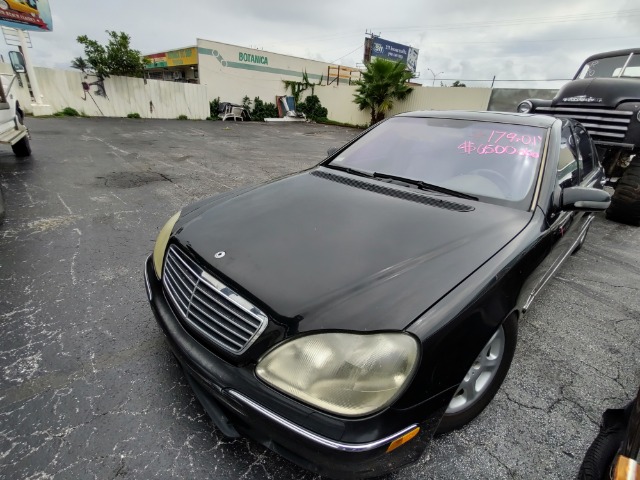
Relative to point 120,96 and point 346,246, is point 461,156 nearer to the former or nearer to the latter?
point 346,246

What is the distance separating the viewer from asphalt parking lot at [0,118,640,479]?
155 centimetres

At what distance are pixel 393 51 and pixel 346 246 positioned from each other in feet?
144

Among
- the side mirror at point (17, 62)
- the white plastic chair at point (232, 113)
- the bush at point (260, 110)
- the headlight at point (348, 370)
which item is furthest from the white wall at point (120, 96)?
the headlight at point (348, 370)

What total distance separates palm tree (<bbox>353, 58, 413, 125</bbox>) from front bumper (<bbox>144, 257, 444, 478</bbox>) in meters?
19.9

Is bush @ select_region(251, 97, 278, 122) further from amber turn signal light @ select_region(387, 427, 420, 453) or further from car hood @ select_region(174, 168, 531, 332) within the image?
amber turn signal light @ select_region(387, 427, 420, 453)

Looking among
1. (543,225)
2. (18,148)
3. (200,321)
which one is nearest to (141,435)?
(200,321)

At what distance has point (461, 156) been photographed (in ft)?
8.03

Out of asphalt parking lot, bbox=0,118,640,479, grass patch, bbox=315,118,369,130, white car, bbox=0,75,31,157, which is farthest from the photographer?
grass patch, bbox=315,118,369,130

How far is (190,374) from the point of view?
1504mm

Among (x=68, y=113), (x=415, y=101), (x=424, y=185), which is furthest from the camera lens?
(x=415, y=101)

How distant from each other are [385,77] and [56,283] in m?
19.1

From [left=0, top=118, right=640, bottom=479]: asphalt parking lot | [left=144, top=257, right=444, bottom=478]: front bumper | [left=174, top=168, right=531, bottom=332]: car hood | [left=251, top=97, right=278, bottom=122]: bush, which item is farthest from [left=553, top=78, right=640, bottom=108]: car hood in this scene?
[left=251, top=97, right=278, bottom=122]: bush

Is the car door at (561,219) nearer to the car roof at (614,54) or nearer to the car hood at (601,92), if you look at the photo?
the car hood at (601,92)

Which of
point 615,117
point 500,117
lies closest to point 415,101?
point 615,117
